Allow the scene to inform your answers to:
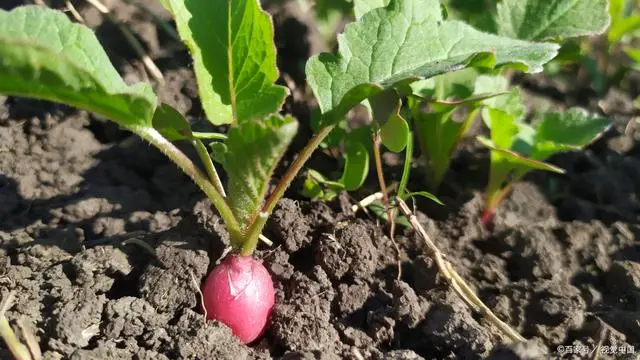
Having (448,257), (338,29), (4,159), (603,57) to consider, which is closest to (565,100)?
(603,57)

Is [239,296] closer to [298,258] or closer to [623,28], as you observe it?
[298,258]

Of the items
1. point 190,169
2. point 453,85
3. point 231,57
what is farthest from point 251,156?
point 453,85

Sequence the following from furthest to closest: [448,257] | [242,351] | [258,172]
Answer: [448,257] < [242,351] < [258,172]

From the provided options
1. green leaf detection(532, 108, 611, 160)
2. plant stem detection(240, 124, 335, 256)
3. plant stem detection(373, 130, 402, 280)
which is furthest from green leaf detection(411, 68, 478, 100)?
plant stem detection(240, 124, 335, 256)

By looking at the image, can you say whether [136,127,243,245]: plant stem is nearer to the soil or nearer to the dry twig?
the soil

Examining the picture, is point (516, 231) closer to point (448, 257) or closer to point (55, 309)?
point (448, 257)

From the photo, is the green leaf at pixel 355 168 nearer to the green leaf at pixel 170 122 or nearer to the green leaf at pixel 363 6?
the green leaf at pixel 363 6

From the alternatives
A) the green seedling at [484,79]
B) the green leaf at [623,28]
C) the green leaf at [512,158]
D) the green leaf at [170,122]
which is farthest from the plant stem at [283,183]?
the green leaf at [623,28]

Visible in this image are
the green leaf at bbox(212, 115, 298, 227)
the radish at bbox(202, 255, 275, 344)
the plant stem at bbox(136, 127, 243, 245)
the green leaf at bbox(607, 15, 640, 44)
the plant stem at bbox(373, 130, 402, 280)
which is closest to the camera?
the green leaf at bbox(212, 115, 298, 227)
